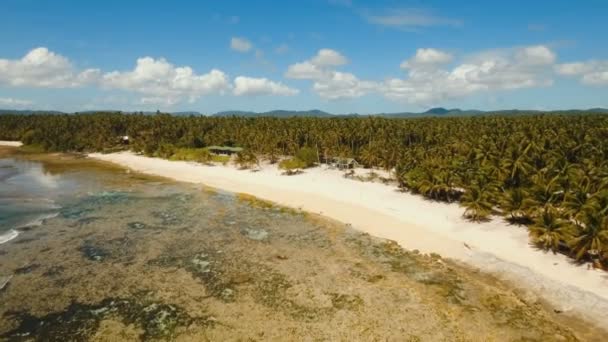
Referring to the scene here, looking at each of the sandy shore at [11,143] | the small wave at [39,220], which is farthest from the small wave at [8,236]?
the sandy shore at [11,143]

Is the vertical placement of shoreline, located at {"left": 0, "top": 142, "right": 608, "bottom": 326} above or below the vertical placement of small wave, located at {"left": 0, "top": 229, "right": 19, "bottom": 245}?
above

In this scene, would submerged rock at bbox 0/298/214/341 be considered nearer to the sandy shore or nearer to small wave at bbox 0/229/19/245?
small wave at bbox 0/229/19/245

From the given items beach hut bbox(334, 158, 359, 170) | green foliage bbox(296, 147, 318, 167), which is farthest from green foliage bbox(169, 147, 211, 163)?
beach hut bbox(334, 158, 359, 170)

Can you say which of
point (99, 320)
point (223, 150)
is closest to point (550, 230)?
point (99, 320)

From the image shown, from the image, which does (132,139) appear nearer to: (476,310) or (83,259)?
(83,259)

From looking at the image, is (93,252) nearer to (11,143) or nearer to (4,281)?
(4,281)

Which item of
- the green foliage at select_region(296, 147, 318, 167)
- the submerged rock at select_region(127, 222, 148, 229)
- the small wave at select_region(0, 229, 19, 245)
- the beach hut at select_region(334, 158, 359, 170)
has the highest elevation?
the green foliage at select_region(296, 147, 318, 167)
